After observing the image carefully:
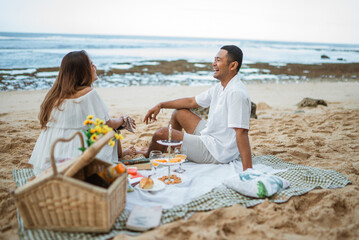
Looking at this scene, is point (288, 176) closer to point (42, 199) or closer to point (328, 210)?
point (328, 210)

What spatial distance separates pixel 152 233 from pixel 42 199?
0.93m

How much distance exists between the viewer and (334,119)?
6.63m

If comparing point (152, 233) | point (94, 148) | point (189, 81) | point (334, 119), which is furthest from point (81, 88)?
point (189, 81)

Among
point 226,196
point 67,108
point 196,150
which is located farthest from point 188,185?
point 67,108

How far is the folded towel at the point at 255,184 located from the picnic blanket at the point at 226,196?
5cm

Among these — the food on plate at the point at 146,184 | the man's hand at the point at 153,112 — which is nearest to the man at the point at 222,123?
the man's hand at the point at 153,112

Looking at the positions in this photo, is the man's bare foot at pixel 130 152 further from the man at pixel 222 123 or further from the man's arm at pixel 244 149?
the man's arm at pixel 244 149

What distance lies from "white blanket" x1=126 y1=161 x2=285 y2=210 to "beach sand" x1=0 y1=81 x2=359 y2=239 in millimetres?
415

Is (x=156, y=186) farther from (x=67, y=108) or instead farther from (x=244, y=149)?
(x=67, y=108)

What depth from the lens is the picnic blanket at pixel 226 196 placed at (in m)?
2.37

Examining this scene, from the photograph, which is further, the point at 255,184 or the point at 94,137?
the point at 255,184

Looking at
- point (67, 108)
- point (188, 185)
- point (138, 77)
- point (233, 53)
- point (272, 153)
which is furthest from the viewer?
point (138, 77)

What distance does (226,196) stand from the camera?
3086 mm

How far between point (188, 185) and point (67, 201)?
1523 millimetres
